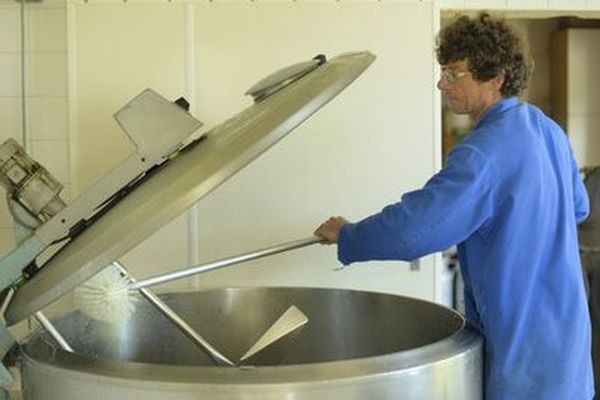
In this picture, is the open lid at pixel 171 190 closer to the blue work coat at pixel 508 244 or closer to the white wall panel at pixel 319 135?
the blue work coat at pixel 508 244

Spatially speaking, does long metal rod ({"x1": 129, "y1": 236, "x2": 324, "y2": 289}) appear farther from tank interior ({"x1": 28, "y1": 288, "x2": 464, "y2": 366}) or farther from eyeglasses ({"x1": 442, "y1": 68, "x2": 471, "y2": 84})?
eyeglasses ({"x1": 442, "y1": 68, "x2": 471, "y2": 84})

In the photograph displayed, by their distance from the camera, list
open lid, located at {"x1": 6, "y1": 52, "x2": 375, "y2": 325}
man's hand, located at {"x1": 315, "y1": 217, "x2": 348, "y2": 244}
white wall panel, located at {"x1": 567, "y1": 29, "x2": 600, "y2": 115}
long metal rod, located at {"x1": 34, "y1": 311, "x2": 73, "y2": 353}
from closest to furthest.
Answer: open lid, located at {"x1": 6, "y1": 52, "x2": 375, "y2": 325}
long metal rod, located at {"x1": 34, "y1": 311, "x2": 73, "y2": 353}
man's hand, located at {"x1": 315, "y1": 217, "x2": 348, "y2": 244}
white wall panel, located at {"x1": 567, "y1": 29, "x2": 600, "y2": 115}

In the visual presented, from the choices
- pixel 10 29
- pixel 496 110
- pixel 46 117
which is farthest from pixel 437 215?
pixel 10 29

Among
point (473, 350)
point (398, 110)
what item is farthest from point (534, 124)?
point (398, 110)

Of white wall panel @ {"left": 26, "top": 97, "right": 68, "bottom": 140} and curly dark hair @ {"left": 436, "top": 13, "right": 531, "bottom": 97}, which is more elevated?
curly dark hair @ {"left": 436, "top": 13, "right": 531, "bottom": 97}

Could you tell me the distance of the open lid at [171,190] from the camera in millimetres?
979

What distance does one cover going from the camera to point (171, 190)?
1008mm

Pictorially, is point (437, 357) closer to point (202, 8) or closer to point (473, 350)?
point (473, 350)

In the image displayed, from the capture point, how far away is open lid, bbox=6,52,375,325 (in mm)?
979

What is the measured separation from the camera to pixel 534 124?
1.36 m

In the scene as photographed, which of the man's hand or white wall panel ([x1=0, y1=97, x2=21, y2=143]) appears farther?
white wall panel ([x1=0, y1=97, x2=21, y2=143])

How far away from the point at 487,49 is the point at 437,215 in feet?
1.34

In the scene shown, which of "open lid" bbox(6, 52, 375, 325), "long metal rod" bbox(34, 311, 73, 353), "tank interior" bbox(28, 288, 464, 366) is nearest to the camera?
"open lid" bbox(6, 52, 375, 325)

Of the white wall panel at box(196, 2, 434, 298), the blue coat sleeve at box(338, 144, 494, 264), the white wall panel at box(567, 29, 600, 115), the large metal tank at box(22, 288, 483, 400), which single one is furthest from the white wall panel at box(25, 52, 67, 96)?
the white wall panel at box(567, 29, 600, 115)
